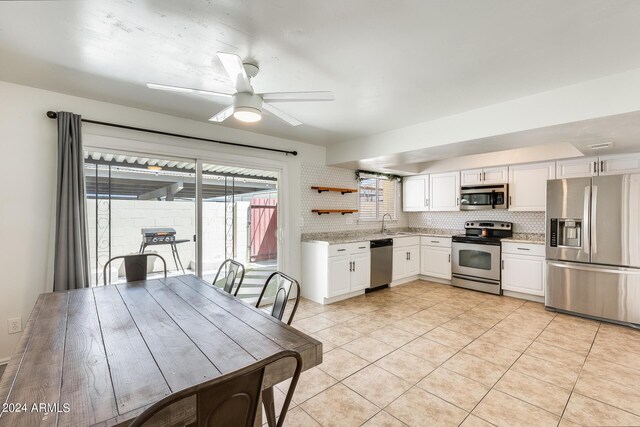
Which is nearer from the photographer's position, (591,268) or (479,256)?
(591,268)

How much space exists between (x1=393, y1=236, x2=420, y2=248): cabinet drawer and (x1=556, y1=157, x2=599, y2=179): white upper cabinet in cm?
232

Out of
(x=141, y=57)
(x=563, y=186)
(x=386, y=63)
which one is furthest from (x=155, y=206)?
(x=563, y=186)

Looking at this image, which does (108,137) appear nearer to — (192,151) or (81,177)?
(81,177)

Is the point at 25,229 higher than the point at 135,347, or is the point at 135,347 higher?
the point at 25,229

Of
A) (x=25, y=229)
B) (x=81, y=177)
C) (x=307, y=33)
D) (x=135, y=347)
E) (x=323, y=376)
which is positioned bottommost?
(x=323, y=376)

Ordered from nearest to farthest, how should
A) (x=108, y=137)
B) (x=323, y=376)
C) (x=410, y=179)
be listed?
(x=323, y=376), (x=108, y=137), (x=410, y=179)

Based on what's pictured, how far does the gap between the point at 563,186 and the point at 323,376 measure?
3789 millimetres

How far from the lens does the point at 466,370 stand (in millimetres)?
2473

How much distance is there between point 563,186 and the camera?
12.4 feet

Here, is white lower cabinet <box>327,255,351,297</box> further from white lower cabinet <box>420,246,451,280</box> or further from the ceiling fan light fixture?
the ceiling fan light fixture

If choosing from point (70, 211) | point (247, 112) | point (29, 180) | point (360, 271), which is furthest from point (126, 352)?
point (360, 271)

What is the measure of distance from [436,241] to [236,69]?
4.74 metres

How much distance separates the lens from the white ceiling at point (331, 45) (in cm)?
158

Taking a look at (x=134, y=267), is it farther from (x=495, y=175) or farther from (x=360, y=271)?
(x=495, y=175)
